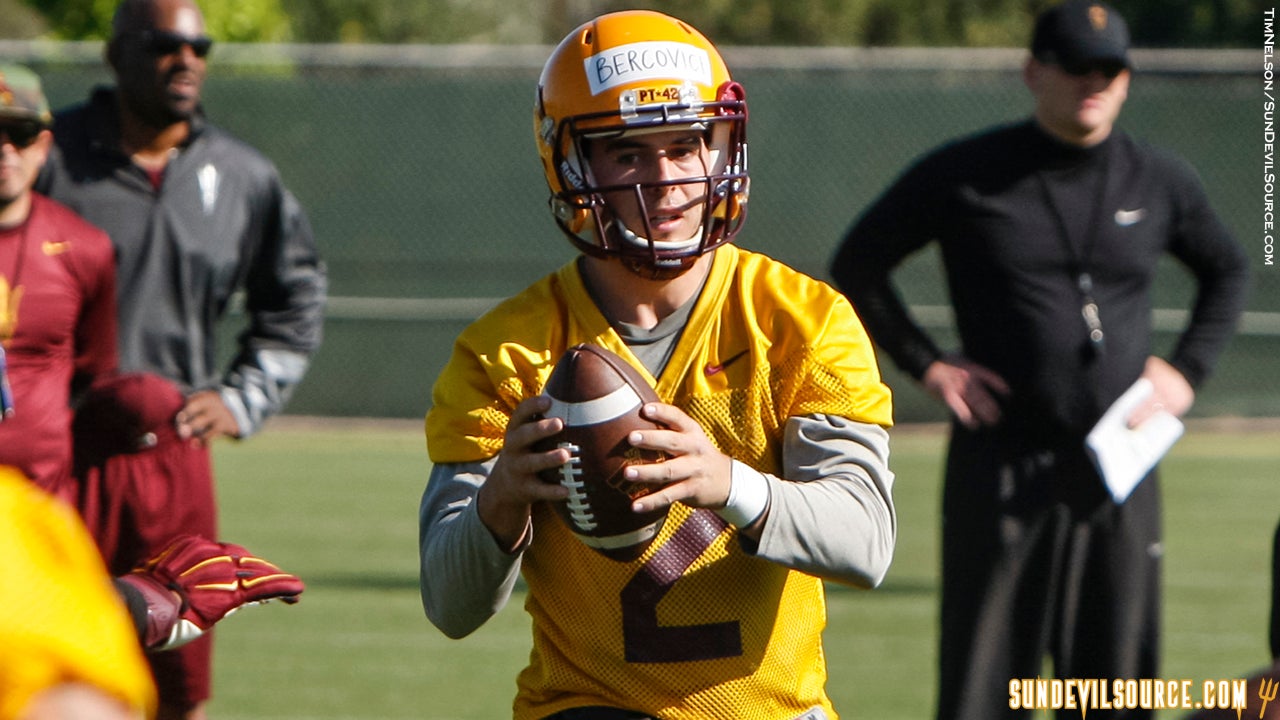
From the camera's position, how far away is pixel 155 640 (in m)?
2.87

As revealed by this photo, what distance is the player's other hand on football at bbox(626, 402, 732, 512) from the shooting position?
2627 millimetres

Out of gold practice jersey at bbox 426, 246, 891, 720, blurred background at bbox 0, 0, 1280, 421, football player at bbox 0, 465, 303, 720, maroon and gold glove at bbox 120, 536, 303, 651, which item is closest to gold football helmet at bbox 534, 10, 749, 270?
gold practice jersey at bbox 426, 246, 891, 720

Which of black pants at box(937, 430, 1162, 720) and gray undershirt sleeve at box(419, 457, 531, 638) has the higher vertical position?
gray undershirt sleeve at box(419, 457, 531, 638)

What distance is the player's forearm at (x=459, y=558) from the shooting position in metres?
2.85

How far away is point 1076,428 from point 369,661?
327 centimetres

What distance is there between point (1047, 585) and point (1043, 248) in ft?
3.21

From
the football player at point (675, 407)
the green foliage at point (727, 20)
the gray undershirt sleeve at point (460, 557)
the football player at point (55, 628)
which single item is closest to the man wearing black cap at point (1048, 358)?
the football player at point (675, 407)

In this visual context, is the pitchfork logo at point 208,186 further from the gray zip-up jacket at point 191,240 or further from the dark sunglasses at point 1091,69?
the dark sunglasses at point 1091,69

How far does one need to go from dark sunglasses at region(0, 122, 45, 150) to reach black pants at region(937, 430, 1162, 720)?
2.91 m

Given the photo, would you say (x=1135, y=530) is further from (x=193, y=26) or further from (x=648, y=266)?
(x=193, y=26)

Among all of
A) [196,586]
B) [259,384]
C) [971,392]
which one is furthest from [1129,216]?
[196,586]

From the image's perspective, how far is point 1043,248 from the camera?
5297mm

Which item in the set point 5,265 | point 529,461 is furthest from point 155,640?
point 5,265

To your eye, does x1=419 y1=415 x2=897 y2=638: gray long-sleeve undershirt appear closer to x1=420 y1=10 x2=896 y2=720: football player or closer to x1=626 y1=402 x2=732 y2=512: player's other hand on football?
x1=420 y1=10 x2=896 y2=720: football player
